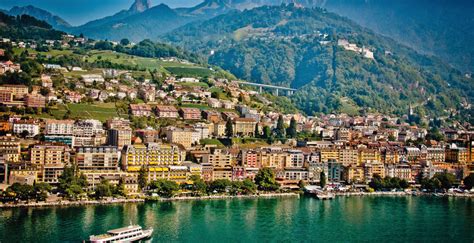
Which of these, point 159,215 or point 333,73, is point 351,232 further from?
point 333,73

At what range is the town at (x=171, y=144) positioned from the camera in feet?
92.0

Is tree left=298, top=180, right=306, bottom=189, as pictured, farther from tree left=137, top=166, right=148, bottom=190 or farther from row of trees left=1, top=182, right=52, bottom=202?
row of trees left=1, top=182, right=52, bottom=202

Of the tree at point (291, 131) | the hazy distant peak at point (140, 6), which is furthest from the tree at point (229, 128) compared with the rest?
the hazy distant peak at point (140, 6)

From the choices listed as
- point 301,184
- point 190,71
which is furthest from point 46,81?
point 190,71

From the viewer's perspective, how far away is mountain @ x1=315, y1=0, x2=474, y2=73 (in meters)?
110

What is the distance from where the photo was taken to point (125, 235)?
19953 millimetres

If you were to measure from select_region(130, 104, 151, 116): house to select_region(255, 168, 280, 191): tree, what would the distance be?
9740 mm

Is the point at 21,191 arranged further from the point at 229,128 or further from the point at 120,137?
the point at 229,128

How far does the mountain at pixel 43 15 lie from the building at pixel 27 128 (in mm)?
84819

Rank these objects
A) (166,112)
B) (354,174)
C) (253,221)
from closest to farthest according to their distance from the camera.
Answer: (253,221), (354,174), (166,112)

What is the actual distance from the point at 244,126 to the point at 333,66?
114ft

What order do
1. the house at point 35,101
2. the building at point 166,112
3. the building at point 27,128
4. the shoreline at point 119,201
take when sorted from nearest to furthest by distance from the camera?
the shoreline at point 119,201
the building at point 27,128
the house at point 35,101
the building at point 166,112

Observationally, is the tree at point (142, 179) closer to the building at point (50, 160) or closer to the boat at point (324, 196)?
the building at point (50, 160)

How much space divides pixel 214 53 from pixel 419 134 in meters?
40.3
